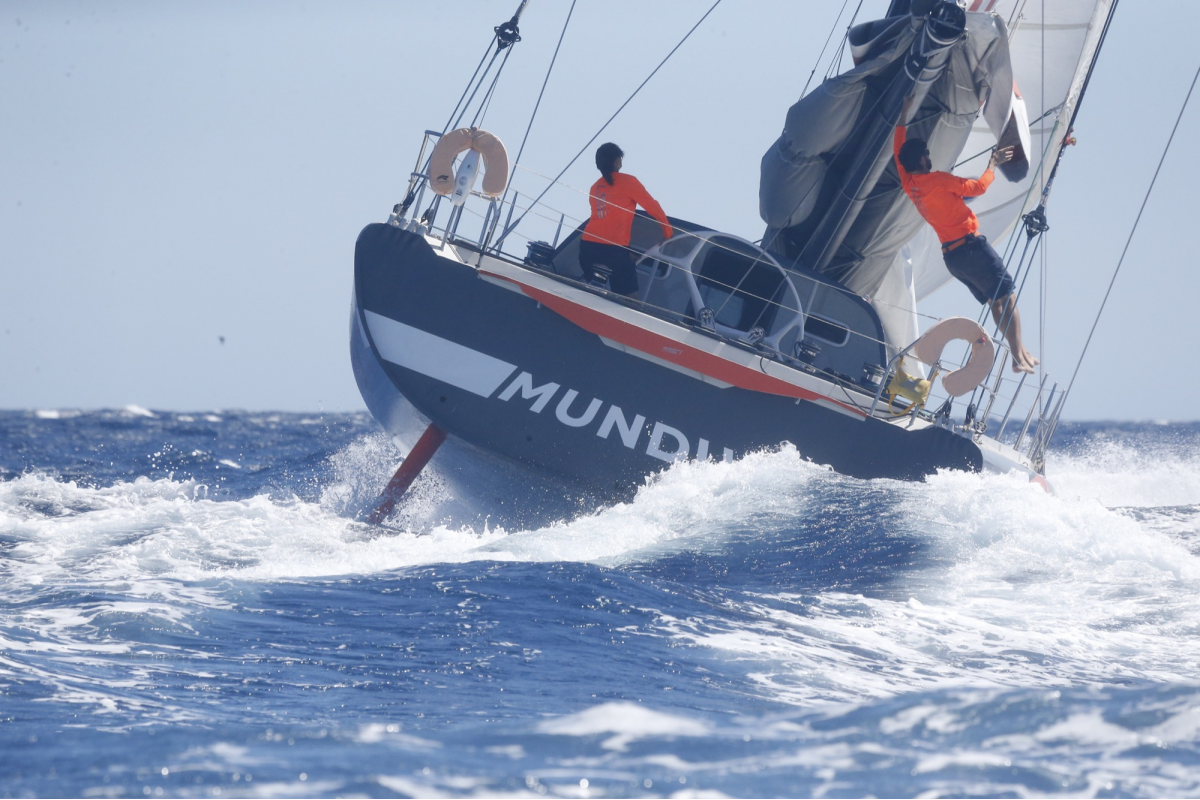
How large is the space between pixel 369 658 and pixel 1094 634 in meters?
2.70

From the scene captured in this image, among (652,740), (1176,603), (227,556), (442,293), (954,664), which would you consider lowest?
(227,556)

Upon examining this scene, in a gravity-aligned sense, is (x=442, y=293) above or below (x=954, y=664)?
above

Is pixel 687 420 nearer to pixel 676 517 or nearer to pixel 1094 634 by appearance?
pixel 676 517

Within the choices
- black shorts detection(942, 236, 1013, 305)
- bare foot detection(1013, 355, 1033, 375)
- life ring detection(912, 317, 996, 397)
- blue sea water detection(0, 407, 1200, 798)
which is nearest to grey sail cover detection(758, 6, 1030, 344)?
black shorts detection(942, 236, 1013, 305)

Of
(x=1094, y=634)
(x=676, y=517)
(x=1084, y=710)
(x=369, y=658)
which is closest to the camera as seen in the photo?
(x=1084, y=710)

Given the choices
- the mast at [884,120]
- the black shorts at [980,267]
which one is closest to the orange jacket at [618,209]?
the mast at [884,120]

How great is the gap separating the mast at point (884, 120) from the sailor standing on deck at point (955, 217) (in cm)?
11

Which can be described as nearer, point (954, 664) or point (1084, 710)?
point (1084, 710)

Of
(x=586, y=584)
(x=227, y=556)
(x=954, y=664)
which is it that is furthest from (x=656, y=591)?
(x=227, y=556)

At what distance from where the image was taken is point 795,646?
3.88 meters

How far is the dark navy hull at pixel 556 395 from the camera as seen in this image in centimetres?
597

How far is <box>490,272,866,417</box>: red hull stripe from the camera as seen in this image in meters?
5.91

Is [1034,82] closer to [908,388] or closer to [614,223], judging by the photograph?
[908,388]

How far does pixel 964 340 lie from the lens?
242 inches
